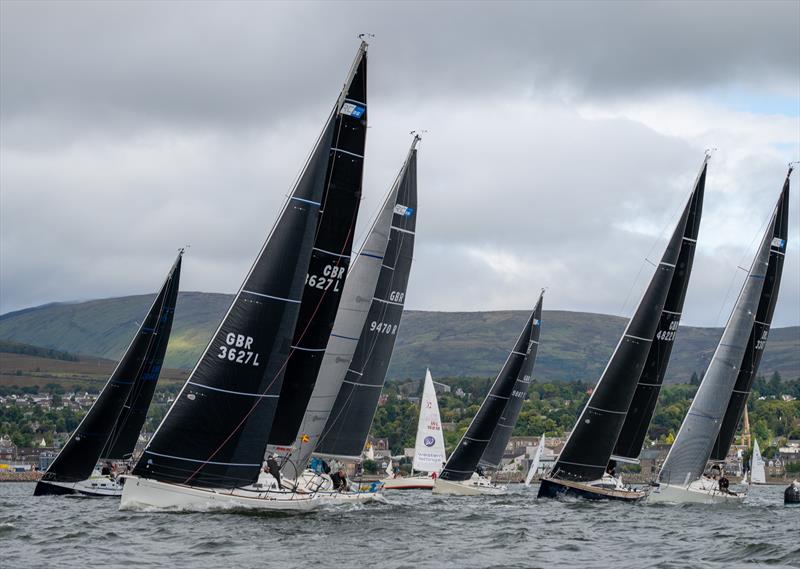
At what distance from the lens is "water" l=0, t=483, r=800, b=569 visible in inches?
1014

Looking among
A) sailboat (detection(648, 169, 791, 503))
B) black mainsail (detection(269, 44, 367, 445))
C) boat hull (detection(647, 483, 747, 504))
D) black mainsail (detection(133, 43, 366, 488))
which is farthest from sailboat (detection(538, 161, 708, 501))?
black mainsail (detection(133, 43, 366, 488))

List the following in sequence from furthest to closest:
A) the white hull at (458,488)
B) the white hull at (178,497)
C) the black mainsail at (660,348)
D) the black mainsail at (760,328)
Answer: the white hull at (458,488) → the black mainsail at (760,328) → the black mainsail at (660,348) → the white hull at (178,497)

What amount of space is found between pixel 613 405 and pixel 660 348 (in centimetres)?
404

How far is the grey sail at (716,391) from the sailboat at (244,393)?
20271 millimetres

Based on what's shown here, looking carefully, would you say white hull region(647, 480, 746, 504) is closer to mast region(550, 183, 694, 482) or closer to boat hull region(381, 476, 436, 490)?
mast region(550, 183, 694, 482)

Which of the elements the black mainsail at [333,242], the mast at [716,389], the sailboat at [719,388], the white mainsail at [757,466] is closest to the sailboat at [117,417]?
the black mainsail at [333,242]

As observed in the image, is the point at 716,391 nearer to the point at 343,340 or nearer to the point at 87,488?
the point at 343,340

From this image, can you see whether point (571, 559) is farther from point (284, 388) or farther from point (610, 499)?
point (610, 499)

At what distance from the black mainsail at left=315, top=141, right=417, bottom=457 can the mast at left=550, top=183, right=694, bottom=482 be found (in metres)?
8.57

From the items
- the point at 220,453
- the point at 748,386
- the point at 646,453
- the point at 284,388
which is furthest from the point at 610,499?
the point at 646,453

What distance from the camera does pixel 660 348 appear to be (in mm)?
52594

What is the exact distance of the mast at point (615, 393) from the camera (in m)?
49.7

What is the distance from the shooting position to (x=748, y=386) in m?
55.0

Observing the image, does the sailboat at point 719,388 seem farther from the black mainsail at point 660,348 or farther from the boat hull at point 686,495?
the black mainsail at point 660,348
